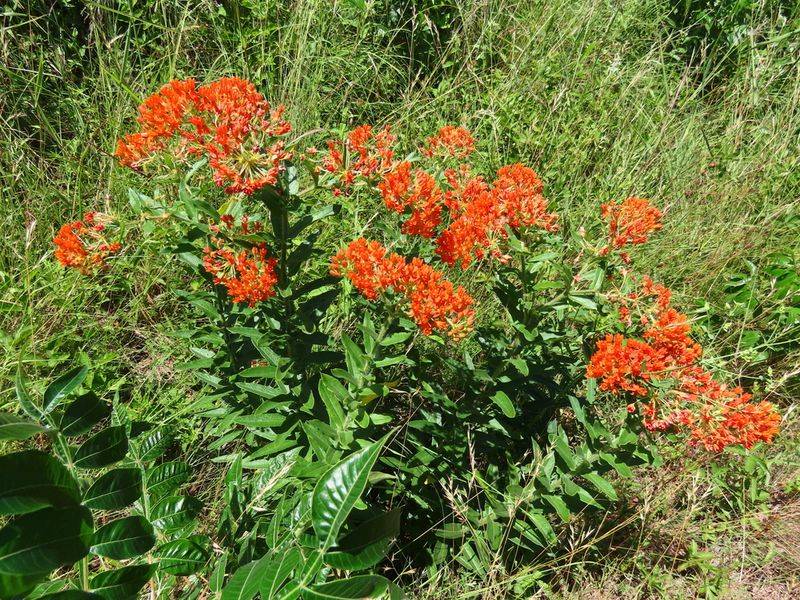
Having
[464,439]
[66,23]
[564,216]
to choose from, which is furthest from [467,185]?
[66,23]

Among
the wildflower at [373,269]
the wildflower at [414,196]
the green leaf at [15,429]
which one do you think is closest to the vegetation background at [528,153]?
the wildflower at [373,269]

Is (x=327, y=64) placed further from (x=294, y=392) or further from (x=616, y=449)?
(x=616, y=449)

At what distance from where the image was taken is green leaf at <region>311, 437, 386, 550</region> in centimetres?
69

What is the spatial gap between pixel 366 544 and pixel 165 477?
550 millimetres

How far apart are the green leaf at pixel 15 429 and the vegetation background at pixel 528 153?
6.08ft

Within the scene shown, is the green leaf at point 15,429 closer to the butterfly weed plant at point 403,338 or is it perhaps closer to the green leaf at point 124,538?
the green leaf at point 124,538

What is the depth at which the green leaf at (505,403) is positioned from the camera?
6.46ft

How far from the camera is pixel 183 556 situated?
3.20 feet

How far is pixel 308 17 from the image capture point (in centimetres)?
358

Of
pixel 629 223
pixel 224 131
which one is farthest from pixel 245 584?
pixel 629 223

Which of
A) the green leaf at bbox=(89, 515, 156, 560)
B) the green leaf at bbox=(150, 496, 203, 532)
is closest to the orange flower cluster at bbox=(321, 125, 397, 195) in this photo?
the green leaf at bbox=(150, 496, 203, 532)

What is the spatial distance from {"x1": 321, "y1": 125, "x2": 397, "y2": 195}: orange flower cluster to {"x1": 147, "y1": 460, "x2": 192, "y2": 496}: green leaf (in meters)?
1.06

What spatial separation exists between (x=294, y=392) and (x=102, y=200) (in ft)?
5.78

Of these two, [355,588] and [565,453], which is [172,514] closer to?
[355,588]
